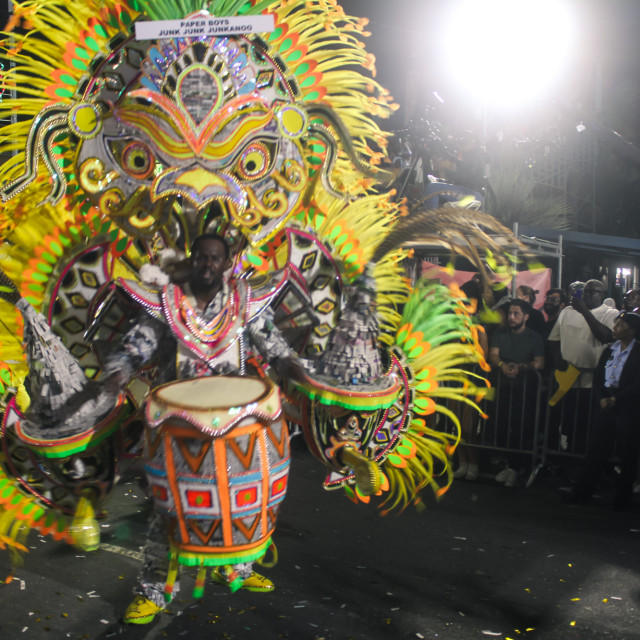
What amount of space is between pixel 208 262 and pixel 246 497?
96cm

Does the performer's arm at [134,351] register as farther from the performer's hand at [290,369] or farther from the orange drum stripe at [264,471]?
the orange drum stripe at [264,471]

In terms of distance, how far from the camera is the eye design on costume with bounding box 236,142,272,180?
3.08 m

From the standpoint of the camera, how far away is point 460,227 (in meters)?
3.09

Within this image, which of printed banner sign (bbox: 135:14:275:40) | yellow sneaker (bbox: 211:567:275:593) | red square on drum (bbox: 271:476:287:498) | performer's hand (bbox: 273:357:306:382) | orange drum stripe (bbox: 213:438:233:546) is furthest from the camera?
yellow sneaker (bbox: 211:567:275:593)

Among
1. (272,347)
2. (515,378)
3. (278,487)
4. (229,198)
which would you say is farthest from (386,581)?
(515,378)

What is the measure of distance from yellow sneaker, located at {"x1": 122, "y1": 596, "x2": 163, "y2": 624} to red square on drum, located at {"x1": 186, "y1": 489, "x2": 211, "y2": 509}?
717 millimetres

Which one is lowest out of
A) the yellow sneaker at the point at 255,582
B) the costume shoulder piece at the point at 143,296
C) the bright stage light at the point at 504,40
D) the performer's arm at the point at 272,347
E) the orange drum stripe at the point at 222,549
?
the yellow sneaker at the point at 255,582

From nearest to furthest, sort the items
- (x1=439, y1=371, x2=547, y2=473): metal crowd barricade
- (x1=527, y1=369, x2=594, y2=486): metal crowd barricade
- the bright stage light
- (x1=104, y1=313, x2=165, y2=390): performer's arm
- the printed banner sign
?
(x1=104, y1=313, x2=165, y2=390): performer's arm < the printed banner sign < (x1=527, y1=369, x2=594, y2=486): metal crowd barricade < (x1=439, y1=371, x2=547, y2=473): metal crowd barricade < the bright stage light

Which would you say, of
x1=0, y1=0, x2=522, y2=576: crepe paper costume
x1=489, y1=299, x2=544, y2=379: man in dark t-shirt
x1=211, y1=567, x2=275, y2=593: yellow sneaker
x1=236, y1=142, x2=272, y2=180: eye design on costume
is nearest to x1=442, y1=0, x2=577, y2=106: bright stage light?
x1=489, y1=299, x2=544, y2=379: man in dark t-shirt

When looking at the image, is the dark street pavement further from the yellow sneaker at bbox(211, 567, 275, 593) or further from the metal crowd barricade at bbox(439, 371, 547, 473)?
the metal crowd barricade at bbox(439, 371, 547, 473)

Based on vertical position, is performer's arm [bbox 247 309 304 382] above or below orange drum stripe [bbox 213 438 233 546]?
above

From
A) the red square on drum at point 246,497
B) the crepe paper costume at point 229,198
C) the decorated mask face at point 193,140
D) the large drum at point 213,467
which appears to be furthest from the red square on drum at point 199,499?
the decorated mask face at point 193,140

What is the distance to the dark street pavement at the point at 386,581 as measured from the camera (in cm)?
306

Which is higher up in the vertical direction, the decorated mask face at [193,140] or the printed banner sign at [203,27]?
the printed banner sign at [203,27]
